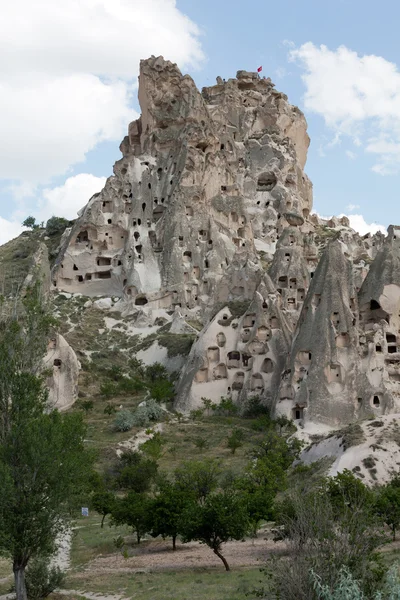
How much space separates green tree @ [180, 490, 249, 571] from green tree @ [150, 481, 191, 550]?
1679 mm

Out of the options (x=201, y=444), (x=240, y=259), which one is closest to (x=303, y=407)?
(x=201, y=444)

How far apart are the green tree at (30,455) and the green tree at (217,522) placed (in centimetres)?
435

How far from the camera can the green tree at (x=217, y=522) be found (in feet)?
72.5

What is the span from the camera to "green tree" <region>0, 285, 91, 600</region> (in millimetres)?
18234

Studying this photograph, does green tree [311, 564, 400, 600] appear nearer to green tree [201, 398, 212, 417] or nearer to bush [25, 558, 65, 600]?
bush [25, 558, 65, 600]

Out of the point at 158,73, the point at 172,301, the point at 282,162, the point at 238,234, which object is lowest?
the point at 172,301

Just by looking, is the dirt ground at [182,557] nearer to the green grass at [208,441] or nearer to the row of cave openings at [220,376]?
the green grass at [208,441]

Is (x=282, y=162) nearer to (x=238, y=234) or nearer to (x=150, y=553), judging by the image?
(x=238, y=234)

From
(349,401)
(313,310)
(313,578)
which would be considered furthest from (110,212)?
(313,578)

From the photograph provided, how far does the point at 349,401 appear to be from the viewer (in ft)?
151

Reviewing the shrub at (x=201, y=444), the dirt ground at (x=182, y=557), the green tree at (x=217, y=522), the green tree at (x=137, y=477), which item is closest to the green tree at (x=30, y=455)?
the green tree at (x=217, y=522)

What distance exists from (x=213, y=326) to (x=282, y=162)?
4443cm

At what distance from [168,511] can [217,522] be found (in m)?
3.39

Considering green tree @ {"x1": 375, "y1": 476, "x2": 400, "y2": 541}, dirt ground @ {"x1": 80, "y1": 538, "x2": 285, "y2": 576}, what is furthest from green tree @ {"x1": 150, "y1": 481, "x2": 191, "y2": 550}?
green tree @ {"x1": 375, "y1": 476, "x2": 400, "y2": 541}
